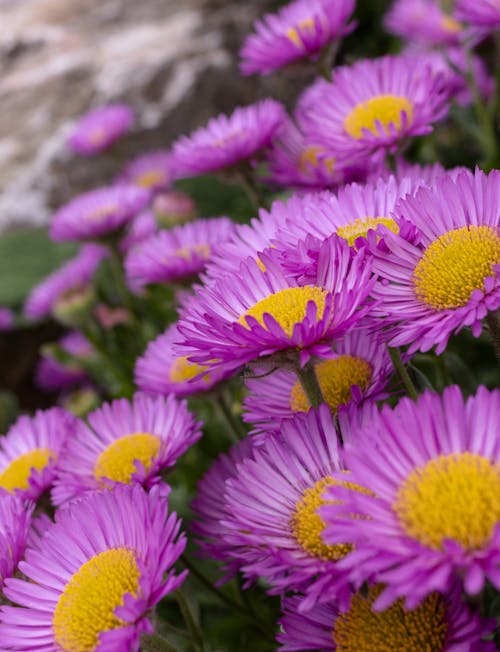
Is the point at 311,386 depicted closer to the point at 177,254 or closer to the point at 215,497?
the point at 215,497

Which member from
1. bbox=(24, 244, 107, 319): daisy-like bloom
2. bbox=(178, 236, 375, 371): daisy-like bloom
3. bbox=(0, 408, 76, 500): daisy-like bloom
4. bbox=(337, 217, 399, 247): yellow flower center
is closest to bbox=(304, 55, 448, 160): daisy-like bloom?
bbox=(337, 217, 399, 247): yellow flower center

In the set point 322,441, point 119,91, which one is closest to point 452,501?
point 322,441

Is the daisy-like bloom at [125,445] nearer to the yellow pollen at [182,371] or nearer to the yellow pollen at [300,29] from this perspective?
the yellow pollen at [182,371]

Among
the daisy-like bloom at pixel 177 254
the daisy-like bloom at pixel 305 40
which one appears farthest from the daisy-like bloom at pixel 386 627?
the daisy-like bloom at pixel 305 40

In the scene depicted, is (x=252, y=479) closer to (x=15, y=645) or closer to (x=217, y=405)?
(x=15, y=645)

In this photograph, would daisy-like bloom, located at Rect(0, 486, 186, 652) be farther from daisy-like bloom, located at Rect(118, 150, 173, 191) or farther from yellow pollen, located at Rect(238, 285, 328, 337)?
daisy-like bloom, located at Rect(118, 150, 173, 191)
